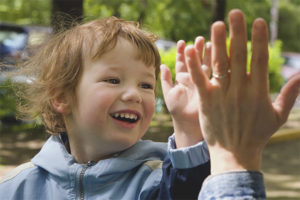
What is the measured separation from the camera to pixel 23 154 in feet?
22.2

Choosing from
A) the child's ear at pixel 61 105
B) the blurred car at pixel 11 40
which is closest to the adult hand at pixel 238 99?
the child's ear at pixel 61 105

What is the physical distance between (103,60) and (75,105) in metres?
A: 0.23

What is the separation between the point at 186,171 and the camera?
1.27 m

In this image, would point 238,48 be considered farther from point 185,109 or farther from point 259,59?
point 185,109

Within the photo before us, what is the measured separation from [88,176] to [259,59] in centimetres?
84

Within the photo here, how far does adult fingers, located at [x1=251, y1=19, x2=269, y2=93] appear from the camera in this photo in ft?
3.32

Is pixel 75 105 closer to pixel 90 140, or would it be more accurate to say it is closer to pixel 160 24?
pixel 90 140

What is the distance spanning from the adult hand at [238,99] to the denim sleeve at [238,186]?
2 centimetres

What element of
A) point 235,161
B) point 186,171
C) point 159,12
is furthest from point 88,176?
point 159,12

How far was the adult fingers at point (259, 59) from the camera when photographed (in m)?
1.01

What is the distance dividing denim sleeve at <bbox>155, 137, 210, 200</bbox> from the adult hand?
143 mm

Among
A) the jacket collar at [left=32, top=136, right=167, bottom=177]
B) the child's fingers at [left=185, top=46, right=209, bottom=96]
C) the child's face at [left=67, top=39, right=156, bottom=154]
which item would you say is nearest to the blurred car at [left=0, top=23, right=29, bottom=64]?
the jacket collar at [left=32, top=136, right=167, bottom=177]

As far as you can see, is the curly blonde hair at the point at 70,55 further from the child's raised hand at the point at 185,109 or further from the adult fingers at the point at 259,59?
the adult fingers at the point at 259,59

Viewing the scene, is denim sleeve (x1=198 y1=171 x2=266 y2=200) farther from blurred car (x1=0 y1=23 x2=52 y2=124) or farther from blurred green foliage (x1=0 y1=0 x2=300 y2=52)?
blurred green foliage (x1=0 y1=0 x2=300 y2=52)
